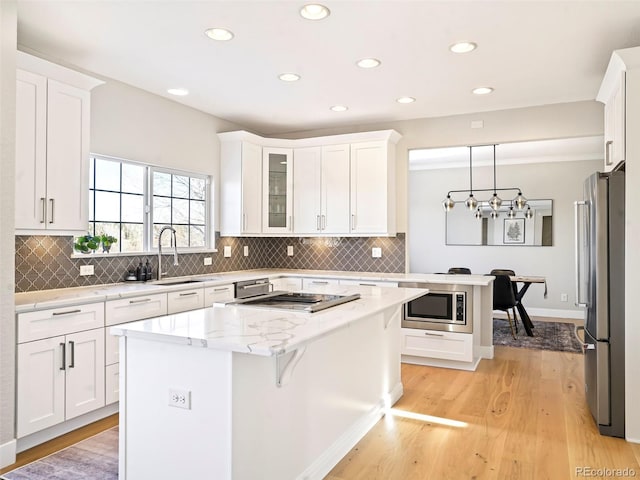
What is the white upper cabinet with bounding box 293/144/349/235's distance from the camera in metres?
5.30

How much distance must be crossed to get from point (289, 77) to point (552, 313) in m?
6.28

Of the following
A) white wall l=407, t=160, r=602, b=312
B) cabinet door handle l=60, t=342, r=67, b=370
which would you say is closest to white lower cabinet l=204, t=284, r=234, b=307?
cabinet door handle l=60, t=342, r=67, b=370

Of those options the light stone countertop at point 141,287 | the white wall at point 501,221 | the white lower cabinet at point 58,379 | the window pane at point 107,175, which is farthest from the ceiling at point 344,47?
the white wall at point 501,221

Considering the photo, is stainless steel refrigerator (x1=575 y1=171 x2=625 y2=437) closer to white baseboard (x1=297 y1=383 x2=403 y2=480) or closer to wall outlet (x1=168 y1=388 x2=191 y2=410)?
white baseboard (x1=297 y1=383 x2=403 y2=480)

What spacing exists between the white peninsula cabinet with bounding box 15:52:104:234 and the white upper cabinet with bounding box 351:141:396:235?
2776 mm

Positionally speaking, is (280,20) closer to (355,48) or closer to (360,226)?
(355,48)

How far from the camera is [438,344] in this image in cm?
469

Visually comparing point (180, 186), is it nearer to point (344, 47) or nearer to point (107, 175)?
point (107, 175)

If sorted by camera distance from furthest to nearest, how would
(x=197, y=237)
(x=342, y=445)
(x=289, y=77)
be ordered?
(x=197, y=237) → (x=289, y=77) → (x=342, y=445)

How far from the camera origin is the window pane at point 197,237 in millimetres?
4988

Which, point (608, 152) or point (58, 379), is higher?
point (608, 152)

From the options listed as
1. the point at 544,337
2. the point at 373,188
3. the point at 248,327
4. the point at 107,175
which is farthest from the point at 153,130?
the point at 544,337

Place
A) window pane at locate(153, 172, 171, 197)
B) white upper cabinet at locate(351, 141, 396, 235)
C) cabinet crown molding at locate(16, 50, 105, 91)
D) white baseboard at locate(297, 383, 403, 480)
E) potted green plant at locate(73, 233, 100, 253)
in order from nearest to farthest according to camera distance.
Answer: white baseboard at locate(297, 383, 403, 480) → cabinet crown molding at locate(16, 50, 105, 91) → potted green plant at locate(73, 233, 100, 253) → window pane at locate(153, 172, 171, 197) → white upper cabinet at locate(351, 141, 396, 235)

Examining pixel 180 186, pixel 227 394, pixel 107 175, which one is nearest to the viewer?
pixel 227 394
